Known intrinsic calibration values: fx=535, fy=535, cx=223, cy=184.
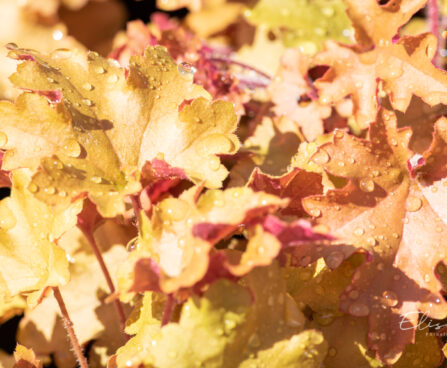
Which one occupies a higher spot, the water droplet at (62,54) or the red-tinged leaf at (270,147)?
the water droplet at (62,54)

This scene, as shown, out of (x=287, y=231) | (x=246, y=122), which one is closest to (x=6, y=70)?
(x=246, y=122)

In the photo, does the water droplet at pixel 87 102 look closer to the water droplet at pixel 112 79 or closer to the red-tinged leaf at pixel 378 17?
the water droplet at pixel 112 79

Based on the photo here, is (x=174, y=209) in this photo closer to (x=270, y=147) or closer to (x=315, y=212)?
(x=315, y=212)

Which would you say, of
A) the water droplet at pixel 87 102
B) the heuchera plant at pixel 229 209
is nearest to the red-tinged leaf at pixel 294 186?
the heuchera plant at pixel 229 209

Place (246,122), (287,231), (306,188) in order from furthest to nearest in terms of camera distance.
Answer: (246,122)
(306,188)
(287,231)

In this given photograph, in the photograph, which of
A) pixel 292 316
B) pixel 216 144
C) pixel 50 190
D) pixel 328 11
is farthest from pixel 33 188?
pixel 328 11

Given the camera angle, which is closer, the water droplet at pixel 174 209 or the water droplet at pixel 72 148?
the water droplet at pixel 174 209

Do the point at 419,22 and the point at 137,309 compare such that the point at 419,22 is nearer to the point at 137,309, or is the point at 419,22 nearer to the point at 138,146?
the point at 138,146
